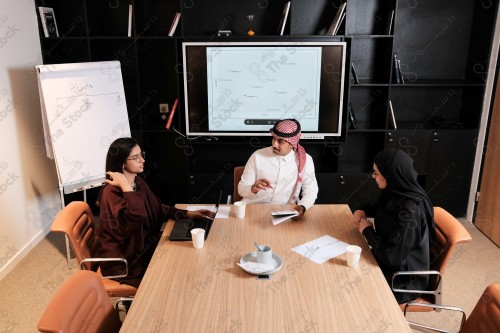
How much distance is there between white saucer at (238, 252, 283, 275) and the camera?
1957mm

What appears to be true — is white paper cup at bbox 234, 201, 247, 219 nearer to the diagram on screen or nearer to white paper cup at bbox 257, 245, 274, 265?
white paper cup at bbox 257, 245, 274, 265

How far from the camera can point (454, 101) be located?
14.8 ft

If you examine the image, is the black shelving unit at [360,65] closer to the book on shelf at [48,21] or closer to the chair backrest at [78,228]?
the book on shelf at [48,21]

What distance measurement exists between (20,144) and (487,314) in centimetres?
367

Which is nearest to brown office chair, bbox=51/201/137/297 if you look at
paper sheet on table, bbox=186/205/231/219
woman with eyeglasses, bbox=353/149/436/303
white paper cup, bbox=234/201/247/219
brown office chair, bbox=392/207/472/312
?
paper sheet on table, bbox=186/205/231/219

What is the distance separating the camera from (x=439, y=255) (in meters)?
2.32

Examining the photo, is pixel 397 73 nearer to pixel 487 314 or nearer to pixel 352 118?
pixel 352 118

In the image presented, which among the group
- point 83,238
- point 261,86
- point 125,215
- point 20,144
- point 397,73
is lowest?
point 83,238

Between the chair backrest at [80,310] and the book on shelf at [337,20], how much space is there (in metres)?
3.18

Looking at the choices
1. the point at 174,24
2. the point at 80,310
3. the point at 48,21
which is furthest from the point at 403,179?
the point at 48,21

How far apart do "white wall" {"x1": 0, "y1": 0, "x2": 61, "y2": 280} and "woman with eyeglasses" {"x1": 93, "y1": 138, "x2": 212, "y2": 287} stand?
1.43 m

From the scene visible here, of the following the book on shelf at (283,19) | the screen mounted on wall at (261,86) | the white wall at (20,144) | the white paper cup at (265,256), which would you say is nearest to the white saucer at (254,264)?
the white paper cup at (265,256)

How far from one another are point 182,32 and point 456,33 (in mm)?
2762

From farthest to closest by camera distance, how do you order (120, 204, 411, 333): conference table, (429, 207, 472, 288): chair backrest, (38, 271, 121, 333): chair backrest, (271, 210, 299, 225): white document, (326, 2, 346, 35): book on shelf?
(326, 2, 346, 35): book on shelf < (271, 210, 299, 225): white document < (429, 207, 472, 288): chair backrest < (120, 204, 411, 333): conference table < (38, 271, 121, 333): chair backrest
